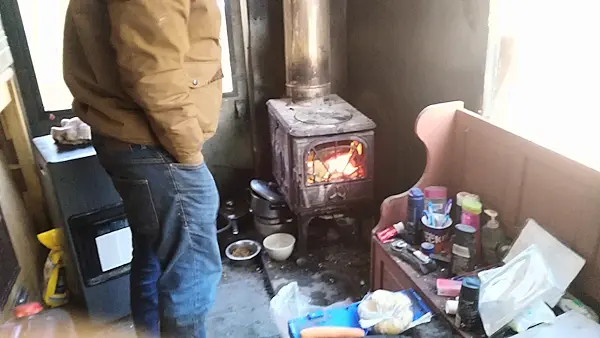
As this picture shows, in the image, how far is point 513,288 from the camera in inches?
48.6

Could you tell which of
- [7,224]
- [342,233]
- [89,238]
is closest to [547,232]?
[342,233]

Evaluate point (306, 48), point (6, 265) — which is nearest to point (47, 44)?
point (6, 265)

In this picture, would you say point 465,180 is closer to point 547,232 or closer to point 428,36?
point 547,232

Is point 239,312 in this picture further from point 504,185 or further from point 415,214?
point 504,185

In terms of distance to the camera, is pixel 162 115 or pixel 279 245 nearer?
pixel 162 115

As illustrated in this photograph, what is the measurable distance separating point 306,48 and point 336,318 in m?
1.35

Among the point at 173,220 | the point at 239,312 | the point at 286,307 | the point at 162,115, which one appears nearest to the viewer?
the point at 162,115

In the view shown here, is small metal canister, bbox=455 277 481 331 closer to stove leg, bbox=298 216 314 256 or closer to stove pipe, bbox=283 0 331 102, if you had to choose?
stove leg, bbox=298 216 314 256

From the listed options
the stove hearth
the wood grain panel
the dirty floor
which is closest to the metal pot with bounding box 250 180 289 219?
the stove hearth

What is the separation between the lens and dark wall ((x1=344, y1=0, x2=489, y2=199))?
1730mm

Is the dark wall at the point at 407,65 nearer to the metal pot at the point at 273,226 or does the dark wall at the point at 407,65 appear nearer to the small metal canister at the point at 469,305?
the metal pot at the point at 273,226

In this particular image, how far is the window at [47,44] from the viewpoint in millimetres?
2234

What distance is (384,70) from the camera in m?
2.35

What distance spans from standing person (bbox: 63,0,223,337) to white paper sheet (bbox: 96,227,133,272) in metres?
0.52
